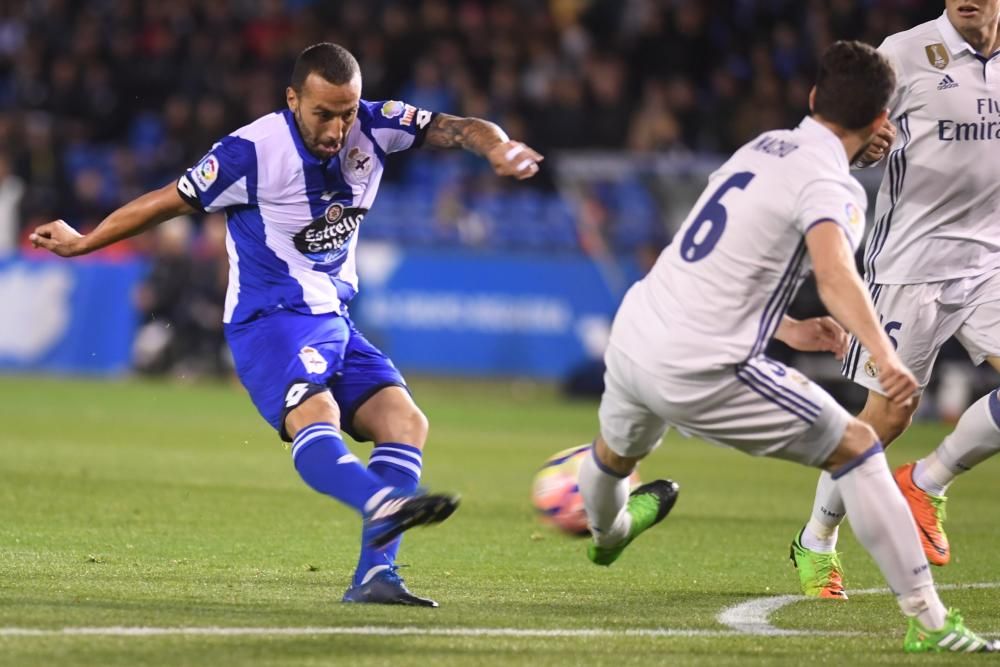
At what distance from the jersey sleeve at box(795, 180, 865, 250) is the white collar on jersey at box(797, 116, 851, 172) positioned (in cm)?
16

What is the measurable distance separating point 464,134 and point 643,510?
1706mm

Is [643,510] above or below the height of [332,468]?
below

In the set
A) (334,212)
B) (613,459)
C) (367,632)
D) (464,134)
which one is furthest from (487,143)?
(367,632)

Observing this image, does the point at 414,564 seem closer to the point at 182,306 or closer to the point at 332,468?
the point at 332,468

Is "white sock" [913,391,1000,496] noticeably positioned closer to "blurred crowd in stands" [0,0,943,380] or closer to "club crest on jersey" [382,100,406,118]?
"club crest on jersey" [382,100,406,118]

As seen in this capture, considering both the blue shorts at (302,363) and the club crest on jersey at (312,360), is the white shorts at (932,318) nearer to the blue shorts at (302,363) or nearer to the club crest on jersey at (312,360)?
the blue shorts at (302,363)

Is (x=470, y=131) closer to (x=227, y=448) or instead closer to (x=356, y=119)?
(x=356, y=119)

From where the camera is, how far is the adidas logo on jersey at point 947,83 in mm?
7523

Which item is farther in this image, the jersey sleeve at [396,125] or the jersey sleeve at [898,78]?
the jersey sleeve at [898,78]

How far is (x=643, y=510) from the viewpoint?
6.52m

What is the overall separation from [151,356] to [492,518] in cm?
1285

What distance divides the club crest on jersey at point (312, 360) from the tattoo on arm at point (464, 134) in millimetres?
1037

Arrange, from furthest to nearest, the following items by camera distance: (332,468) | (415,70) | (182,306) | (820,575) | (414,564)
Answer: (415,70)
(182,306)
(414,564)
(820,575)
(332,468)

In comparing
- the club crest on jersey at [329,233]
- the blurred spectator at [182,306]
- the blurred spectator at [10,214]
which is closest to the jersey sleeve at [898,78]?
the club crest on jersey at [329,233]
